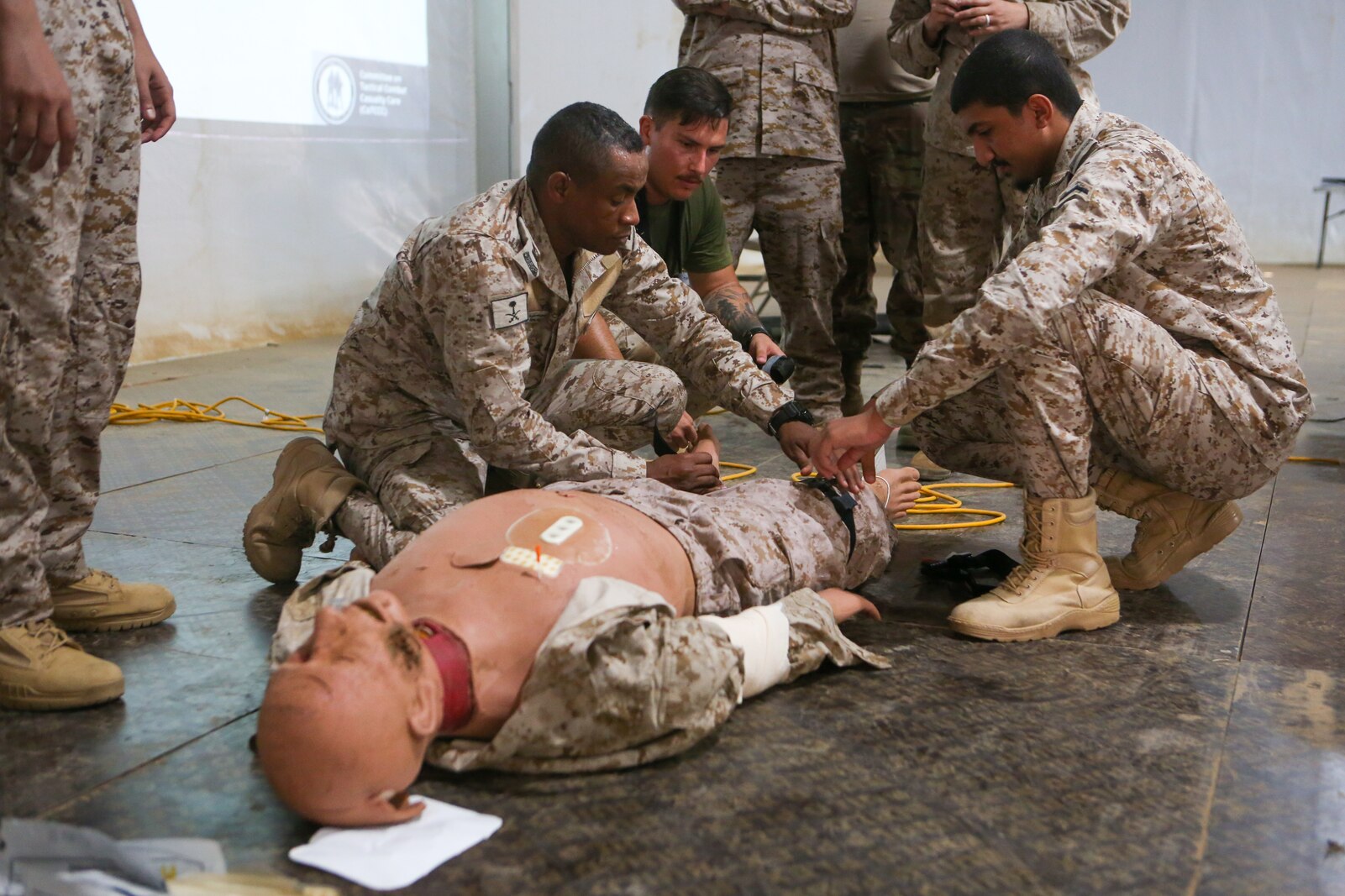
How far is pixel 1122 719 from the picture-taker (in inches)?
72.5

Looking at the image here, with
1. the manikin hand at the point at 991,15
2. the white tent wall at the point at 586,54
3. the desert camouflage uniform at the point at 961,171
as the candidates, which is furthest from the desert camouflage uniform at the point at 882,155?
the white tent wall at the point at 586,54

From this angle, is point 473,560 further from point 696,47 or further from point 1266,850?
point 696,47

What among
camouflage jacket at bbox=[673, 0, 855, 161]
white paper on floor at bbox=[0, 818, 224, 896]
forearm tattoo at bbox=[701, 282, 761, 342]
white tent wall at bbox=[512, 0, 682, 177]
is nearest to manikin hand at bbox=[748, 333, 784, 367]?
forearm tattoo at bbox=[701, 282, 761, 342]

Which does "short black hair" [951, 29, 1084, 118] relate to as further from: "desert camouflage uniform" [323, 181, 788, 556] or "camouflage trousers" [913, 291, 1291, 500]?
"desert camouflage uniform" [323, 181, 788, 556]

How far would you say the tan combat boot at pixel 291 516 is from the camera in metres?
2.45

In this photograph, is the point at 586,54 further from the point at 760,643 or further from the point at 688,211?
the point at 760,643

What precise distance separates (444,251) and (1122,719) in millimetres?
1456

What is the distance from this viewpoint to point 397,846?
143 cm

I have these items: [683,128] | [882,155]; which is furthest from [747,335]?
[882,155]

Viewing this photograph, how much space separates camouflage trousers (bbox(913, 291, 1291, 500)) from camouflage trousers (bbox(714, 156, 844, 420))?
1543 mm

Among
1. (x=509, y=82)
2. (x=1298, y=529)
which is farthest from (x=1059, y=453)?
(x=509, y=82)

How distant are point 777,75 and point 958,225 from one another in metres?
0.74

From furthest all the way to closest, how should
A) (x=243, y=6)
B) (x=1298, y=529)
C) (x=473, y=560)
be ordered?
(x=243, y=6) → (x=1298, y=529) → (x=473, y=560)

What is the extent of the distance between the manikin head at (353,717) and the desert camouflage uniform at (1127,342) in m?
1.08
